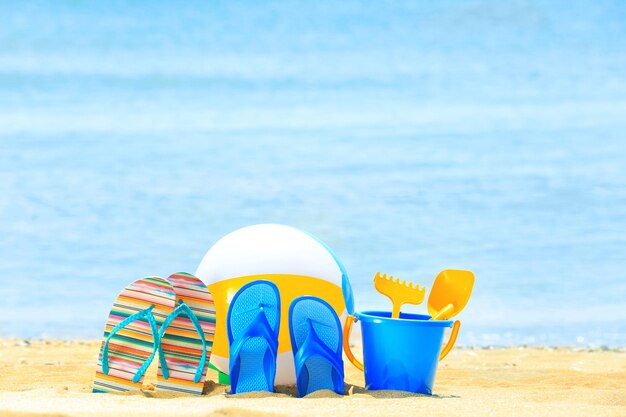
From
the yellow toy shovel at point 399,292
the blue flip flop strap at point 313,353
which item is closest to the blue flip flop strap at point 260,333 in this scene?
the blue flip flop strap at point 313,353

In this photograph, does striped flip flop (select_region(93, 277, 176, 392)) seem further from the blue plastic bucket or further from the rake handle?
the rake handle

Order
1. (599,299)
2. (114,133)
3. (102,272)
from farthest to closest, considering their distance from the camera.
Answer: (114,133), (102,272), (599,299)

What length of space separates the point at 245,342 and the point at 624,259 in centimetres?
949

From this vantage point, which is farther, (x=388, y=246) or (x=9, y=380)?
(x=388, y=246)

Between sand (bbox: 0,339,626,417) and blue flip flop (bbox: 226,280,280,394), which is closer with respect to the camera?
sand (bbox: 0,339,626,417)

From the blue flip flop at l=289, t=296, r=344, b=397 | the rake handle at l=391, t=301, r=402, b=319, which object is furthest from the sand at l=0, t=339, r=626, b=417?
the rake handle at l=391, t=301, r=402, b=319

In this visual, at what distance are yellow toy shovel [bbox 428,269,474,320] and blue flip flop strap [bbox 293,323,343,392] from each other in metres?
0.59

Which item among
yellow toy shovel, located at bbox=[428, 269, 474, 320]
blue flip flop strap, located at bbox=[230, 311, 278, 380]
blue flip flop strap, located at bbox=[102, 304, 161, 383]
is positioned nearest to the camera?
blue flip flop strap, located at bbox=[102, 304, 161, 383]

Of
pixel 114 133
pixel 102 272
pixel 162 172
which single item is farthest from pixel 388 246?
pixel 114 133

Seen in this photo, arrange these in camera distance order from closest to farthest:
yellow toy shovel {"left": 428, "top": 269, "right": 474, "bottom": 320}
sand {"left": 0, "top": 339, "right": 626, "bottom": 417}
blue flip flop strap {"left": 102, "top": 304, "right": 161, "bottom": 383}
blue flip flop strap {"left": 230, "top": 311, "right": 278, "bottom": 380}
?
sand {"left": 0, "top": 339, "right": 626, "bottom": 417} → blue flip flop strap {"left": 102, "top": 304, "right": 161, "bottom": 383} → blue flip flop strap {"left": 230, "top": 311, "right": 278, "bottom": 380} → yellow toy shovel {"left": 428, "top": 269, "right": 474, "bottom": 320}

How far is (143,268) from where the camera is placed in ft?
41.1

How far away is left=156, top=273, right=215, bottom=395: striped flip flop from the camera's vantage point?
15.5 feet

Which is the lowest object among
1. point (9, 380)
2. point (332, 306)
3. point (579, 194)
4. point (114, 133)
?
point (9, 380)

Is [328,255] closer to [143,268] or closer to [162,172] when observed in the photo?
[143,268]
